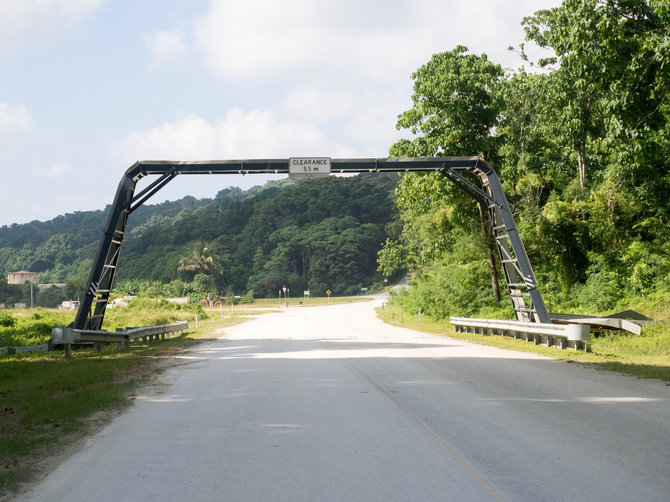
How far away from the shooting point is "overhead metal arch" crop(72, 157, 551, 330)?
2238 cm

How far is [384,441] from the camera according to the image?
6.75 meters

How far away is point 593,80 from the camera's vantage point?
15867 millimetres

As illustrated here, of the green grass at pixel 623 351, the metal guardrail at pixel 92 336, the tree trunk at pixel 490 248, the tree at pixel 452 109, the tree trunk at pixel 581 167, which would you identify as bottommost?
the green grass at pixel 623 351

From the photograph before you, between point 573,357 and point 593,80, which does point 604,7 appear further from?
point 573,357

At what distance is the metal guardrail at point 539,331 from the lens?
16978mm

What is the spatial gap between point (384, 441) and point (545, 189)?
3135 centimetres

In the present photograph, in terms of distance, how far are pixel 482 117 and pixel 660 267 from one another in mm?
11080

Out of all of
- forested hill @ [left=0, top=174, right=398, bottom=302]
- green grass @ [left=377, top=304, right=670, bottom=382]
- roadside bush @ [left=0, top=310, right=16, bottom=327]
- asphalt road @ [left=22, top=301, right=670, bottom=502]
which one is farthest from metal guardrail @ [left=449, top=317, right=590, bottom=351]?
forested hill @ [left=0, top=174, right=398, bottom=302]

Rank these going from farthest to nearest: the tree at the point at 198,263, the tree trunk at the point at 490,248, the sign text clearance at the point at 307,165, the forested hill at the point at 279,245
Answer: the forested hill at the point at 279,245, the tree at the point at 198,263, the tree trunk at the point at 490,248, the sign text clearance at the point at 307,165

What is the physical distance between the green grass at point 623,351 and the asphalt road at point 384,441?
1.42 meters

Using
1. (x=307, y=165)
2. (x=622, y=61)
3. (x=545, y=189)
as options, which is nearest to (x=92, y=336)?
(x=307, y=165)

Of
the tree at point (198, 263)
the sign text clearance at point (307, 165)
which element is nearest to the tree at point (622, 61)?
the sign text clearance at point (307, 165)

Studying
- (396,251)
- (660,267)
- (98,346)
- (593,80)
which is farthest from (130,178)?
(396,251)

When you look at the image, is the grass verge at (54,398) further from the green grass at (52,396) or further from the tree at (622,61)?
the tree at (622,61)
